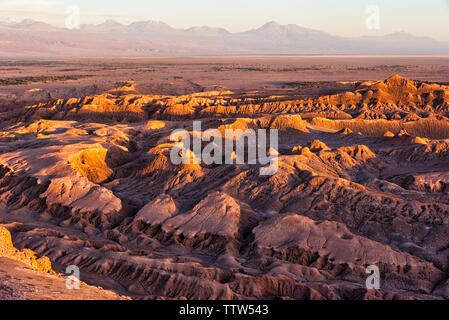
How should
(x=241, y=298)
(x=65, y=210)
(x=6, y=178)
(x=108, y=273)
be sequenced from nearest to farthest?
(x=241, y=298)
(x=108, y=273)
(x=65, y=210)
(x=6, y=178)

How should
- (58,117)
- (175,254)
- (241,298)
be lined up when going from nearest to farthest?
(241,298)
(175,254)
(58,117)

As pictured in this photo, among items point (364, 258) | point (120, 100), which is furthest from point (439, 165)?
point (120, 100)

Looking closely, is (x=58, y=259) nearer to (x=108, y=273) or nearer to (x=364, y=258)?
(x=108, y=273)

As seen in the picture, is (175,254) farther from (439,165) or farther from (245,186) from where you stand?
(439,165)

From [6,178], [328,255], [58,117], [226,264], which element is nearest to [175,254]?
[226,264]

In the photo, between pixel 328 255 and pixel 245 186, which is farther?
pixel 245 186

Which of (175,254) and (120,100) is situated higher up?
(120,100)

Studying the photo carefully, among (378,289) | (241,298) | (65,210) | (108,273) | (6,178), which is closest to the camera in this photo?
(241,298)

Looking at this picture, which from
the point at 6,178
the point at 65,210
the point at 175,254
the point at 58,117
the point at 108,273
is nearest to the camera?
the point at 108,273

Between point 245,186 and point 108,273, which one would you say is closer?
point 108,273

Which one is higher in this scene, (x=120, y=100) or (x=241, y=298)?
(x=120, y=100)
